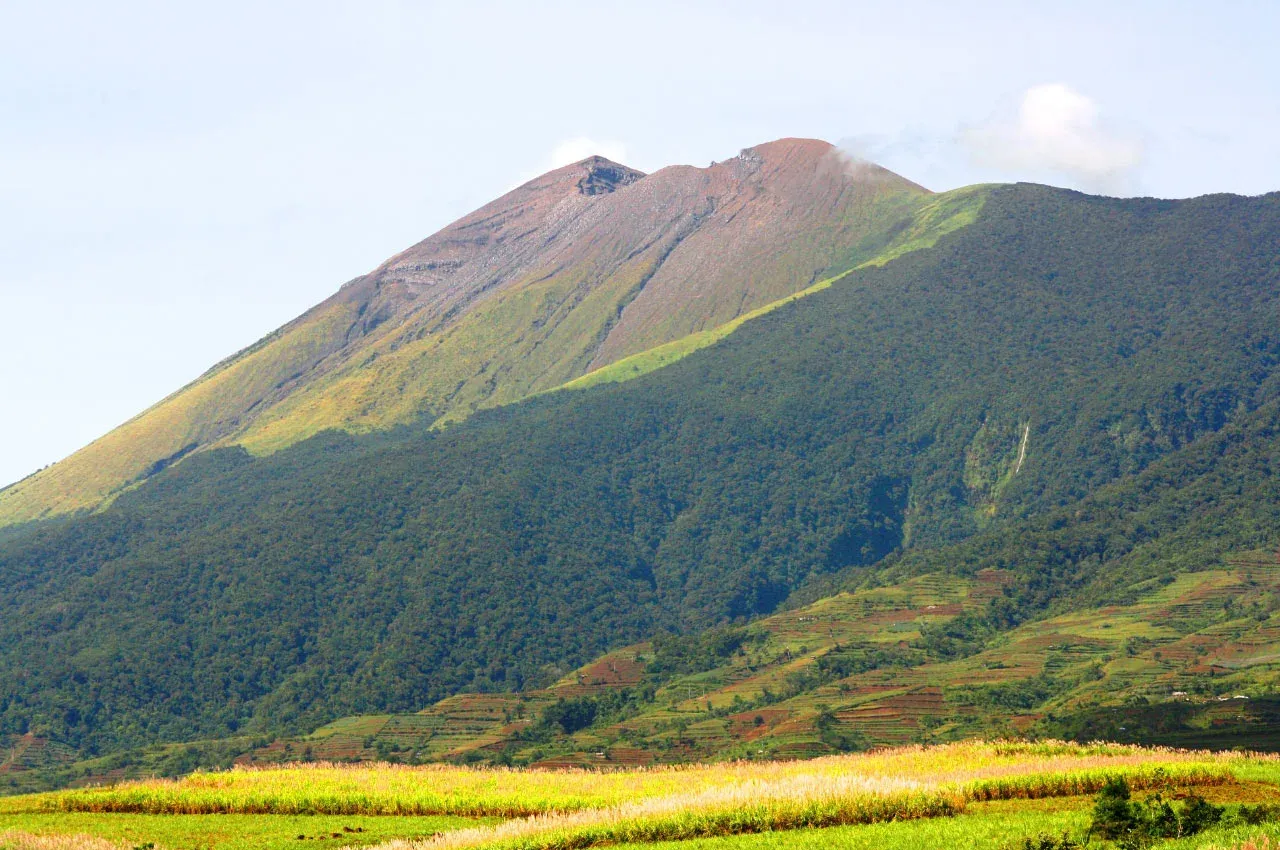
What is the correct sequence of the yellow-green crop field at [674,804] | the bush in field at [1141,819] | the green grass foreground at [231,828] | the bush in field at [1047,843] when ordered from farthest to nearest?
the green grass foreground at [231,828] → the yellow-green crop field at [674,804] → the bush in field at [1141,819] → the bush in field at [1047,843]

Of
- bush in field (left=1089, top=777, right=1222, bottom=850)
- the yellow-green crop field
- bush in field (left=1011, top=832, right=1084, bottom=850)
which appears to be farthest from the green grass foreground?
bush in field (left=1089, top=777, right=1222, bottom=850)

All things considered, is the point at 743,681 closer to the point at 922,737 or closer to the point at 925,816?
the point at 922,737

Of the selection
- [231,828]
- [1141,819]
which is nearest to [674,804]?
[1141,819]

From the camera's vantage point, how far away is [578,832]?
37875 mm

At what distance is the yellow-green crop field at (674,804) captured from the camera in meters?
37.0

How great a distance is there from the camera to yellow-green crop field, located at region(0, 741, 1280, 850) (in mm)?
36969

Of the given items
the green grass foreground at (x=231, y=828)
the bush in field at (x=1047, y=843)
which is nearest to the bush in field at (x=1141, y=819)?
the bush in field at (x=1047, y=843)

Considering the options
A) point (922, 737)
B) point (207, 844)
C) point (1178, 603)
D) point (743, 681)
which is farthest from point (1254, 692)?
point (207, 844)

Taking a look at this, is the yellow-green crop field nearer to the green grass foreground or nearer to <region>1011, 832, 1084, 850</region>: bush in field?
the green grass foreground

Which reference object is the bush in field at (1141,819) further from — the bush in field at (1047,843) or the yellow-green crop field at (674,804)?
the bush in field at (1047,843)

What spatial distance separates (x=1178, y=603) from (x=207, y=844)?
15382 cm

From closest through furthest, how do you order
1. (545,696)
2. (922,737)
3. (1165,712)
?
(1165,712), (922,737), (545,696)

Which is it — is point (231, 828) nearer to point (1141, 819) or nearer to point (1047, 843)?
point (1047, 843)

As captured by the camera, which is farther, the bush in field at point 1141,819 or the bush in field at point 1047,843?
the bush in field at point 1141,819
